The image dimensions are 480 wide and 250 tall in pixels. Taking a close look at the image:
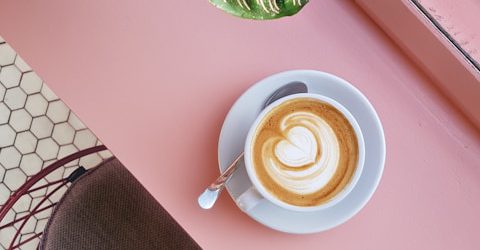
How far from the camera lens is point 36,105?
1.38 m

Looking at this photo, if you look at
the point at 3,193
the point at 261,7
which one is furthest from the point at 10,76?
the point at 261,7

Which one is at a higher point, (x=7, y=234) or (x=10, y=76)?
(x=10, y=76)

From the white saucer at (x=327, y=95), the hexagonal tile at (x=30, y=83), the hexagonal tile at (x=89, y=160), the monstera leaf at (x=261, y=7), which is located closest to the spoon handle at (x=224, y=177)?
the white saucer at (x=327, y=95)

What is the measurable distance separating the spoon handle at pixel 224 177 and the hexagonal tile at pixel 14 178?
2.50ft

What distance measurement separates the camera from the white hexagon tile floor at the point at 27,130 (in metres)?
1.37

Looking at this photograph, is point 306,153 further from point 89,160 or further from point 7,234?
point 7,234

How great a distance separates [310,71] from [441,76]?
15cm

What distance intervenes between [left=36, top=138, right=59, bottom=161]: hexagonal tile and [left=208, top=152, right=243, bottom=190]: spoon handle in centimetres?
72

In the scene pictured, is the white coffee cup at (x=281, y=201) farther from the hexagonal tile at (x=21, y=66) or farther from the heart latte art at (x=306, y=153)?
the hexagonal tile at (x=21, y=66)

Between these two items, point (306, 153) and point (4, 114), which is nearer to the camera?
point (306, 153)

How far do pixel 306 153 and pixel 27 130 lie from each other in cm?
86

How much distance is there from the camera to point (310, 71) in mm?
750

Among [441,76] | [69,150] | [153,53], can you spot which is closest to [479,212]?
[441,76]

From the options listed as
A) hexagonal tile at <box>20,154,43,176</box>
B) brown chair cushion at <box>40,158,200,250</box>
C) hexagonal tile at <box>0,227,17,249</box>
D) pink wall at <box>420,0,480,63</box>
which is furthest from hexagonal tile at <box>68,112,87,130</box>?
pink wall at <box>420,0,480,63</box>
